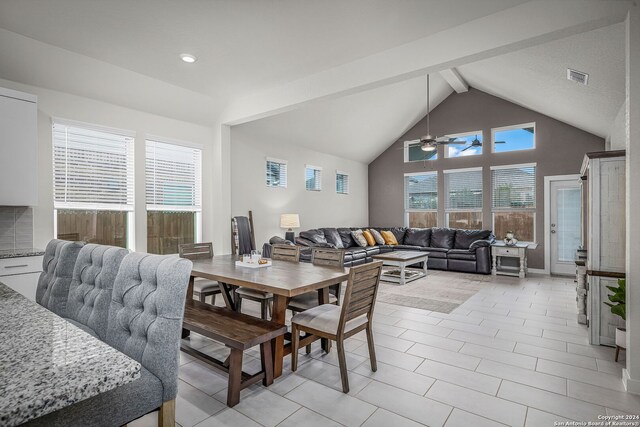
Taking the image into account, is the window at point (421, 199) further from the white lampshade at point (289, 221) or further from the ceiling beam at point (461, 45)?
the ceiling beam at point (461, 45)

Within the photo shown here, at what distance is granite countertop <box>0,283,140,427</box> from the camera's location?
580 millimetres

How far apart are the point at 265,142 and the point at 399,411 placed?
5628mm

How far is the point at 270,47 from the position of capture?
143 inches

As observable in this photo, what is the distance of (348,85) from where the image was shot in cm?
397

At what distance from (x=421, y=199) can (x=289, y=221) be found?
4061 mm

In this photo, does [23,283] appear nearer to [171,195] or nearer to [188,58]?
[171,195]

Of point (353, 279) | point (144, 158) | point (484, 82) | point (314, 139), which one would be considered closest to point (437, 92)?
point (484, 82)

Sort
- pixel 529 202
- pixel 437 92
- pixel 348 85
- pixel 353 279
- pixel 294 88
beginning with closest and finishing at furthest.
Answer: pixel 353 279 → pixel 348 85 → pixel 294 88 → pixel 529 202 → pixel 437 92

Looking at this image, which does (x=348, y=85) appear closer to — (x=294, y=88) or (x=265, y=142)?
(x=294, y=88)

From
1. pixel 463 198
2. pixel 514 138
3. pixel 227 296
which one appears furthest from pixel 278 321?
pixel 514 138

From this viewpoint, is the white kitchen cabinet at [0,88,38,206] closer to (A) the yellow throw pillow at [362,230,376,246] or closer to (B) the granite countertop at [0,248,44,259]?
(B) the granite countertop at [0,248,44,259]

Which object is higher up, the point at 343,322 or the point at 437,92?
the point at 437,92

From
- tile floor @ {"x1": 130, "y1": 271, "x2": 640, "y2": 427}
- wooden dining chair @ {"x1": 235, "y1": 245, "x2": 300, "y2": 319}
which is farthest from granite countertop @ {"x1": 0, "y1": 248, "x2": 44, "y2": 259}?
wooden dining chair @ {"x1": 235, "y1": 245, "x2": 300, "y2": 319}

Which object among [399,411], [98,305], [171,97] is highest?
[171,97]
